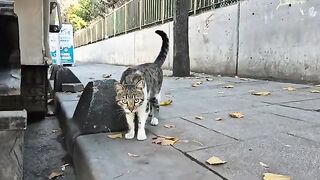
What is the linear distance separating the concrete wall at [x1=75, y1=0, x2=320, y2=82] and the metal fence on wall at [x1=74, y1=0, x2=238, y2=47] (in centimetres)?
37

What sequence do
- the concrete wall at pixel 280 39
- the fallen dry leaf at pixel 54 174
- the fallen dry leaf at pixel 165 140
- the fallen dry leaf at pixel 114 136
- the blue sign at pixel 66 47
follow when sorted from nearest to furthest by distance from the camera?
the fallen dry leaf at pixel 165 140, the fallen dry leaf at pixel 54 174, the fallen dry leaf at pixel 114 136, the concrete wall at pixel 280 39, the blue sign at pixel 66 47

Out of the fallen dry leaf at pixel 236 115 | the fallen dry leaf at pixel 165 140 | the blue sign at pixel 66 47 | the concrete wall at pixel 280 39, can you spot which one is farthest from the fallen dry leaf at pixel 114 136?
the blue sign at pixel 66 47

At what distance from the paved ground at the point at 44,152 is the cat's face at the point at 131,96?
807 millimetres

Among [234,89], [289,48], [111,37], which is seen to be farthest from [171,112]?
[111,37]

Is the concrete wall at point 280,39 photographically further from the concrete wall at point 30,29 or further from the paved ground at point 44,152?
the concrete wall at point 30,29

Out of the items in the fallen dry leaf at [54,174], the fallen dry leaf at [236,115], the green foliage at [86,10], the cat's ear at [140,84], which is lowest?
the fallen dry leaf at [54,174]

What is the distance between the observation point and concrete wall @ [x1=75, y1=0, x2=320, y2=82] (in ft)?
23.6

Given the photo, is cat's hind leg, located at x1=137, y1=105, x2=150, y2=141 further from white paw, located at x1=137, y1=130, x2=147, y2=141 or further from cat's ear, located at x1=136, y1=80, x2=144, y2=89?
cat's ear, located at x1=136, y1=80, x2=144, y2=89

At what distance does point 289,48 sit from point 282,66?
16.9 inches

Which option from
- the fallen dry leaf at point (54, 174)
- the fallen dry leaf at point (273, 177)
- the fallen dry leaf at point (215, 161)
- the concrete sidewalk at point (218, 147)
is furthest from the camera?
the fallen dry leaf at point (54, 174)

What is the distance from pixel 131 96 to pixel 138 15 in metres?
15.0

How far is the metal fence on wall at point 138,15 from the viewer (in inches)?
456

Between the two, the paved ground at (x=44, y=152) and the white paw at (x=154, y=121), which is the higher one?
the white paw at (x=154, y=121)

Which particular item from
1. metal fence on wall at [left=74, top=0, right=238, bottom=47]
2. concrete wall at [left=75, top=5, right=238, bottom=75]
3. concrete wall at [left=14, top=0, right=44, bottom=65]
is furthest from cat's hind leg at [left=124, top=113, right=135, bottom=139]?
metal fence on wall at [left=74, top=0, right=238, bottom=47]
